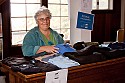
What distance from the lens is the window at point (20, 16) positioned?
12.9 ft

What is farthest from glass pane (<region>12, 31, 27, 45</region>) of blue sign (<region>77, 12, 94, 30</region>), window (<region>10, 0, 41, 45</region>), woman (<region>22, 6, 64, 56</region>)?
woman (<region>22, 6, 64, 56</region>)

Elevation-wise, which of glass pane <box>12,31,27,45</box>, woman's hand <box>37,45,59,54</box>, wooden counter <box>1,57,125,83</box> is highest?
glass pane <box>12,31,27,45</box>

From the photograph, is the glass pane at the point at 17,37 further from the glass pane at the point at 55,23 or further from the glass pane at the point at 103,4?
the glass pane at the point at 103,4

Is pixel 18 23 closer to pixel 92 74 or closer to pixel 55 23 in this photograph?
pixel 55 23

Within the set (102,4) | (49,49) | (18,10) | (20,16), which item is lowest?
(49,49)

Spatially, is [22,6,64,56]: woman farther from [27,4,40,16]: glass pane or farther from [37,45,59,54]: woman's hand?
[27,4,40,16]: glass pane

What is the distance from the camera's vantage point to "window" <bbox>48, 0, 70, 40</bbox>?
4391 mm

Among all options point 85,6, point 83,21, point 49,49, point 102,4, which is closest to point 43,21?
point 49,49

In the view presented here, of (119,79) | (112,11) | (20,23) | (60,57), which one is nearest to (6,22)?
(20,23)

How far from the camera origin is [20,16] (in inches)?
159

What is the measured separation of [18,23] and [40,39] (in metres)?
1.63

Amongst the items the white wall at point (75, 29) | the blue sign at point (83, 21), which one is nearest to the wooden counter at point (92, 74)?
the blue sign at point (83, 21)

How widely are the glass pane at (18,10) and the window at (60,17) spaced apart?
56cm

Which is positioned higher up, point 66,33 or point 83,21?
point 83,21
